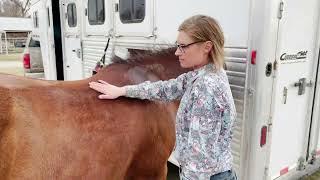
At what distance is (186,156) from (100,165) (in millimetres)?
492

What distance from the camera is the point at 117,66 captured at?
2.37 m

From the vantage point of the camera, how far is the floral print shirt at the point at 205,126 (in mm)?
1566

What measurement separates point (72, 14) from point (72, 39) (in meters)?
0.50

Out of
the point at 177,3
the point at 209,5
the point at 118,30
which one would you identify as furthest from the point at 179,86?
the point at 118,30

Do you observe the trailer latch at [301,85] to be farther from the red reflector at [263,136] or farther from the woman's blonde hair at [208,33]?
the woman's blonde hair at [208,33]

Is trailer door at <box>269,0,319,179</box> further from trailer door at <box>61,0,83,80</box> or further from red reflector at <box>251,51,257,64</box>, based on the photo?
trailer door at <box>61,0,83,80</box>

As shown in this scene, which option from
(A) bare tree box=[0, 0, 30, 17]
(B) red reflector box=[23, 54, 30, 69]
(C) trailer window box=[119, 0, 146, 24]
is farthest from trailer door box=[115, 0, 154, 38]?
(A) bare tree box=[0, 0, 30, 17]

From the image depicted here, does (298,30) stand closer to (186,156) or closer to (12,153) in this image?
(186,156)

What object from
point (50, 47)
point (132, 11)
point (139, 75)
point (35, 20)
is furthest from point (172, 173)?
point (35, 20)

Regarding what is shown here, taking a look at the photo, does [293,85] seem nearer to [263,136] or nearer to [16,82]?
[263,136]

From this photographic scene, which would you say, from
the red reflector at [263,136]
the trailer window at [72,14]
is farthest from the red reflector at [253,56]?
the trailer window at [72,14]

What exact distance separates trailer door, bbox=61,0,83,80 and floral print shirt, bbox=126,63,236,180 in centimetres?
453

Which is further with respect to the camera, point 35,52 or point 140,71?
point 35,52

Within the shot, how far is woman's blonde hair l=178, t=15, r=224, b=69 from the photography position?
5.34 ft
